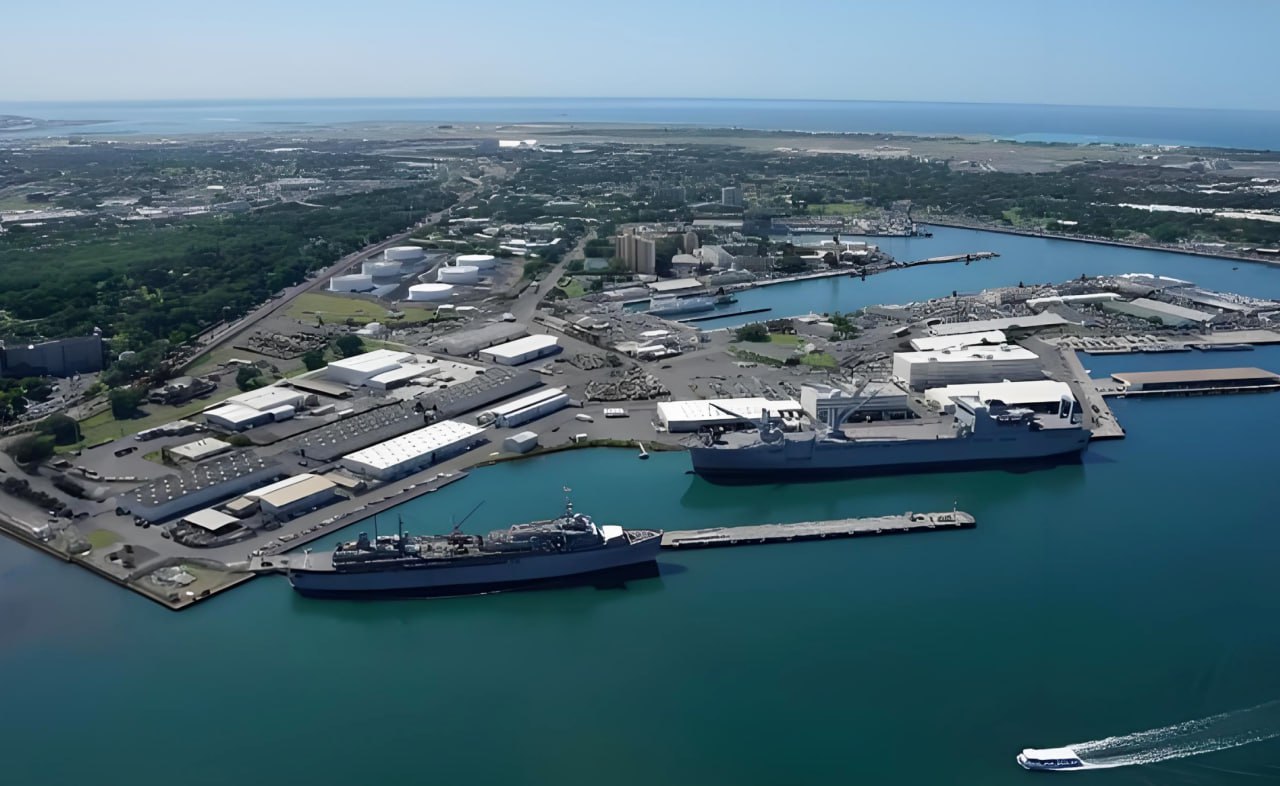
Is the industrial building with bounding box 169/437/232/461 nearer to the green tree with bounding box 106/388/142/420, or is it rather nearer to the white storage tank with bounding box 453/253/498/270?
the green tree with bounding box 106/388/142/420

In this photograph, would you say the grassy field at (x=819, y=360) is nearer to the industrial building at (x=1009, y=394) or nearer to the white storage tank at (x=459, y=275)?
the industrial building at (x=1009, y=394)

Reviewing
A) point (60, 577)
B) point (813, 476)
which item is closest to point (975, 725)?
point (813, 476)

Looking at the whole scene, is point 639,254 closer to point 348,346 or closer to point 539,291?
point 539,291

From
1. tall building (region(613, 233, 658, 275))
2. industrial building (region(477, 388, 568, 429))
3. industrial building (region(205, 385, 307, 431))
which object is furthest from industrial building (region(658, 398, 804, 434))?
tall building (region(613, 233, 658, 275))

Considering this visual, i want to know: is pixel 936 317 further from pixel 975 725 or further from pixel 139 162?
pixel 139 162

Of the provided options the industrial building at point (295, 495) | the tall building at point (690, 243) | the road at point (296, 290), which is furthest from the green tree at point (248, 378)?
the tall building at point (690, 243)

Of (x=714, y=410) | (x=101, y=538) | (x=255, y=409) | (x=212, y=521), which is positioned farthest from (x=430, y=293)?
(x=101, y=538)
